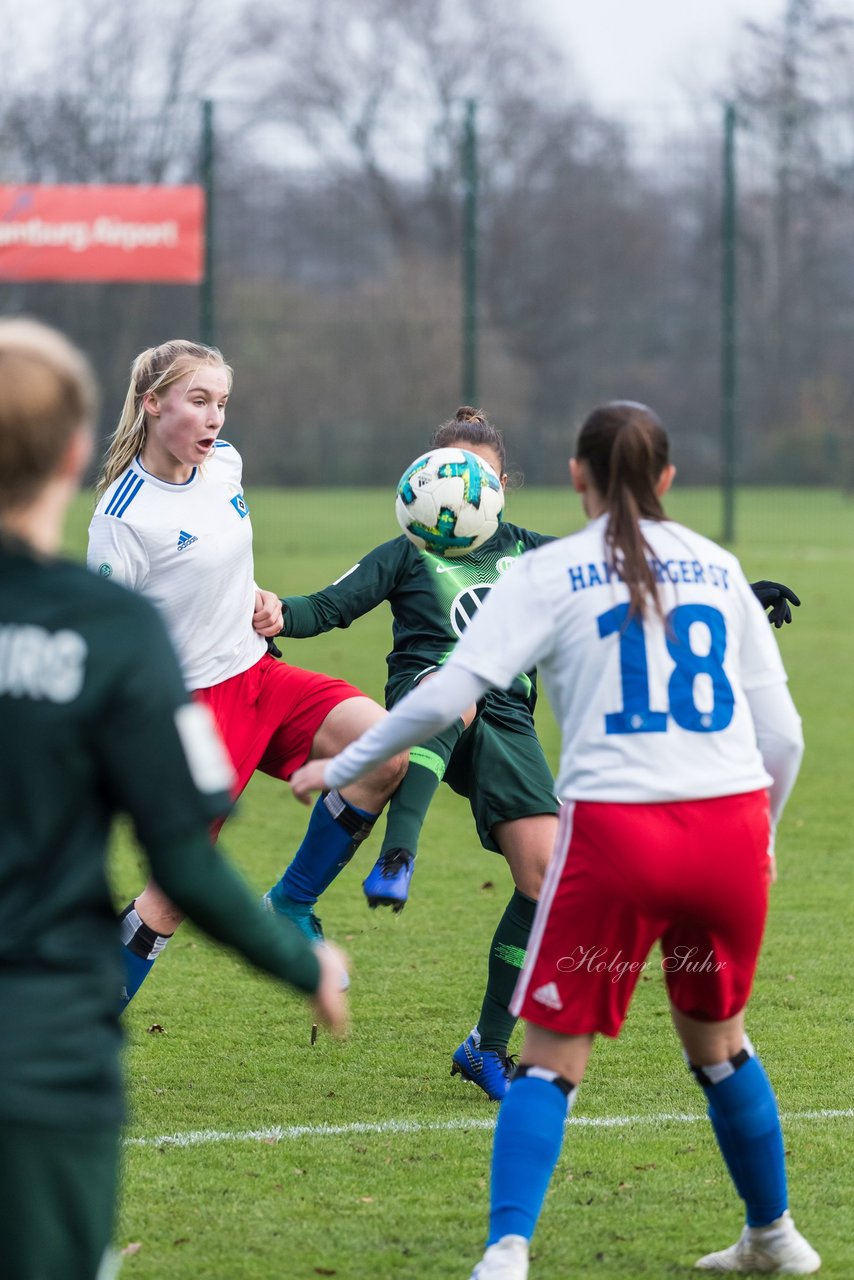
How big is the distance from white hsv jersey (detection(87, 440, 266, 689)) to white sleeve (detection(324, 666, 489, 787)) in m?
1.68

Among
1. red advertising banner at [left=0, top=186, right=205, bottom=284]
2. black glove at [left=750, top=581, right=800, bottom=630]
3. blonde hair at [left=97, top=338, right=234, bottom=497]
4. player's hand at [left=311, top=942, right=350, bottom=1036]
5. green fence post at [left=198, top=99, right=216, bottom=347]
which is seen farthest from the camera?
red advertising banner at [left=0, top=186, right=205, bottom=284]

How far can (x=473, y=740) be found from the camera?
14.8 feet

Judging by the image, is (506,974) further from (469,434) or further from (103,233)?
(103,233)

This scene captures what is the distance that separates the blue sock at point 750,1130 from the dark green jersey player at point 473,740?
115cm

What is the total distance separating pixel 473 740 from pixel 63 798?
8.62ft

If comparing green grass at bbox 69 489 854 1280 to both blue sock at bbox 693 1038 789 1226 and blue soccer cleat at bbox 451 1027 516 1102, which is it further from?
blue sock at bbox 693 1038 789 1226

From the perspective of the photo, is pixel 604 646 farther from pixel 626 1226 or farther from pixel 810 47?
pixel 810 47

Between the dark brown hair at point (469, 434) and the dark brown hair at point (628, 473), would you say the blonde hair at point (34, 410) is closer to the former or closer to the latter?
the dark brown hair at point (628, 473)

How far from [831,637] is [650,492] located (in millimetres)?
12218

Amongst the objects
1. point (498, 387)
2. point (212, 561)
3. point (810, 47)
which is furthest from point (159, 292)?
point (212, 561)

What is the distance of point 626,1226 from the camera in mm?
3479

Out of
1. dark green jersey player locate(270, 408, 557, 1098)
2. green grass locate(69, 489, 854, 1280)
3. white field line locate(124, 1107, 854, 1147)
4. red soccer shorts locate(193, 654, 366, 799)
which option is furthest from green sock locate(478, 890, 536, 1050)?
red soccer shorts locate(193, 654, 366, 799)

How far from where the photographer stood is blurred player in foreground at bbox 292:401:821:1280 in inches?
113

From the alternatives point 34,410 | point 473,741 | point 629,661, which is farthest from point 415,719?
point 473,741
